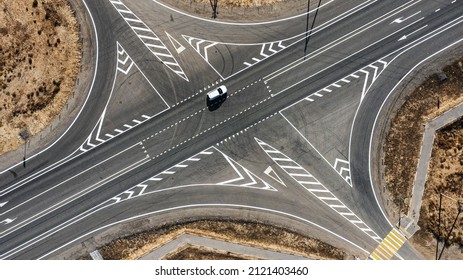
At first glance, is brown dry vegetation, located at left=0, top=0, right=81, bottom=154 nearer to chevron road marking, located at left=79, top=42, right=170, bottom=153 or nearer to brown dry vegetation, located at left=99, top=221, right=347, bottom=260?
chevron road marking, located at left=79, top=42, right=170, bottom=153

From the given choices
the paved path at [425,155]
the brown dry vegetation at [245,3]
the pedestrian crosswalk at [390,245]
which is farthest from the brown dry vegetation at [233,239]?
the brown dry vegetation at [245,3]

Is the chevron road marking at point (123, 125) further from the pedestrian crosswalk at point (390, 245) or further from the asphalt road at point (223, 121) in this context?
the pedestrian crosswalk at point (390, 245)

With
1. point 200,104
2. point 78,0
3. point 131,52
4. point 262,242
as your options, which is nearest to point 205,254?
point 262,242

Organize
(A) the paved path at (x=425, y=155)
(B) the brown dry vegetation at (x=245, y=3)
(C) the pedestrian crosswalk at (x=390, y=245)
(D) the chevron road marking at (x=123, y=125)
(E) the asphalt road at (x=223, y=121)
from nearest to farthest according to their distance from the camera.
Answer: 1. (E) the asphalt road at (x=223, y=121)
2. (D) the chevron road marking at (x=123, y=125)
3. (C) the pedestrian crosswalk at (x=390, y=245)
4. (A) the paved path at (x=425, y=155)
5. (B) the brown dry vegetation at (x=245, y=3)

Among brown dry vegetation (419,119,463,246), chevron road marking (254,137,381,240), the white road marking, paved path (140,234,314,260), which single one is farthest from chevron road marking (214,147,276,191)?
brown dry vegetation (419,119,463,246)

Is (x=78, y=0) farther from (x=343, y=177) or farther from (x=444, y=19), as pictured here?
(x=444, y=19)

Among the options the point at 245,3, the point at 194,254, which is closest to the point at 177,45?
the point at 245,3

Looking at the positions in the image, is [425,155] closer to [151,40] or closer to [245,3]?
[245,3]
